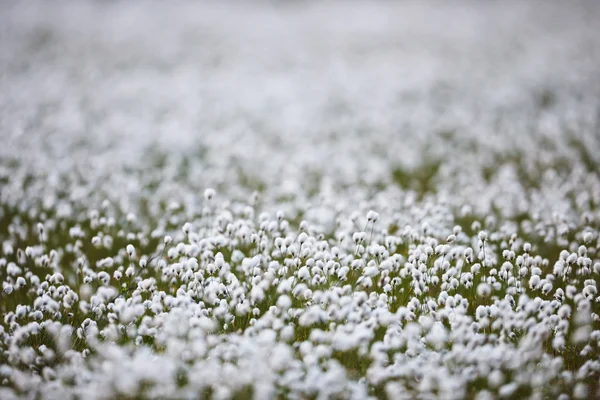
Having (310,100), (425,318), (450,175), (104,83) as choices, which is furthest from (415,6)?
(425,318)

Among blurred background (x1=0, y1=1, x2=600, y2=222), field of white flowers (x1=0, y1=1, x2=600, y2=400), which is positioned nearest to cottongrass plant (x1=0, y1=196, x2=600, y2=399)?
field of white flowers (x1=0, y1=1, x2=600, y2=400)

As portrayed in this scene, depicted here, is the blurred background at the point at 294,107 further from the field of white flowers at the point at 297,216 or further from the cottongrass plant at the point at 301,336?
the cottongrass plant at the point at 301,336

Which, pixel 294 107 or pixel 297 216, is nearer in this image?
pixel 297 216

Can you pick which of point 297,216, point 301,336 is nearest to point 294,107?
point 297,216

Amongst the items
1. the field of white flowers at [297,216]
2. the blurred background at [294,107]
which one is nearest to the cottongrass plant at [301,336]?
the field of white flowers at [297,216]

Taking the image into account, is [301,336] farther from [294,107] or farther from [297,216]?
[294,107]

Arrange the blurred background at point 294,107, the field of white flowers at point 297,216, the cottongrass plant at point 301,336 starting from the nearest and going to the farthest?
1. the cottongrass plant at point 301,336
2. the field of white flowers at point 297,216
3. the blurred background at point 294,107

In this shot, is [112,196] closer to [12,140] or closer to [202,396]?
[12,140]

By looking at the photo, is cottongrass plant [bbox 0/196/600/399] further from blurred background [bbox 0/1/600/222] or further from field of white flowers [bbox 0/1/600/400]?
blurred background [bbox 0/1/600/222]

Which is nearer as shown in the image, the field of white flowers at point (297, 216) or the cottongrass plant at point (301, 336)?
the cottongrass plant at point (301, 336)
